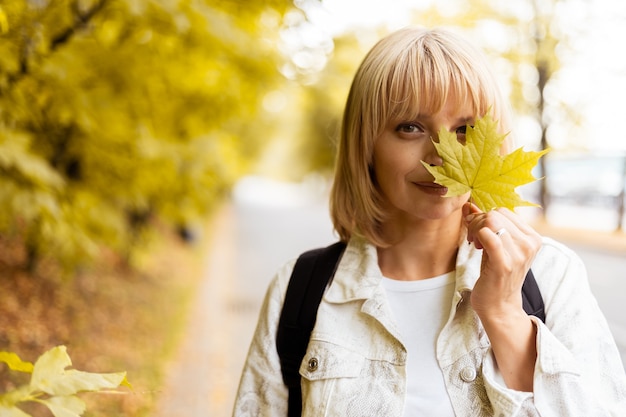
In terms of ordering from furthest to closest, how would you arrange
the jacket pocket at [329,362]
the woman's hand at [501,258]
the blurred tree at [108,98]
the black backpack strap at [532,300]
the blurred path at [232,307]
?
the blurred path at [232,307]
the blurred tree at [108,98]
the jacket pocket at [329,362]
the black backpack strap at [532,300]
the woman's hand at [501,258]

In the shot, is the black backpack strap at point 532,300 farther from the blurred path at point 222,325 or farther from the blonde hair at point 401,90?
the blurred path at point 222,325

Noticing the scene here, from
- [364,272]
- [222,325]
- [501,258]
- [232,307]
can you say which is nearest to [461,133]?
[501,258]

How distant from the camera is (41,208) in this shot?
3.22 metres

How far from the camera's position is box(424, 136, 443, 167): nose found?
1.35 meters

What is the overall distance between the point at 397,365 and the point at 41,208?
100 inches

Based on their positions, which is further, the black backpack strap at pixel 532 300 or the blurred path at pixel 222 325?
the blurred path at pixel 222 325

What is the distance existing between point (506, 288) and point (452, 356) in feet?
0.84

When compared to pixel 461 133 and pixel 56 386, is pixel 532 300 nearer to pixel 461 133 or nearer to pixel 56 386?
pixel 461 133

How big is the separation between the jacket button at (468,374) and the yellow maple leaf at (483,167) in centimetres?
39

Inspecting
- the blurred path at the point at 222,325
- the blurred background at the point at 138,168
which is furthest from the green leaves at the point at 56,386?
the blurred path at the point at 222,325

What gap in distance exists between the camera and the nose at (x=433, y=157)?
4.44 ft

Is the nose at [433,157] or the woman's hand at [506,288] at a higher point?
the nose at [433,157]

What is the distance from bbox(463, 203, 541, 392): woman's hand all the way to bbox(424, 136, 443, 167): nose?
0.13 m

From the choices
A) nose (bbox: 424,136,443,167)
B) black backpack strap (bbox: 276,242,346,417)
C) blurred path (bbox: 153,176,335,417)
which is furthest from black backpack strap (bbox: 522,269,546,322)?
blurred path (bbox: 153,176,335,417)
